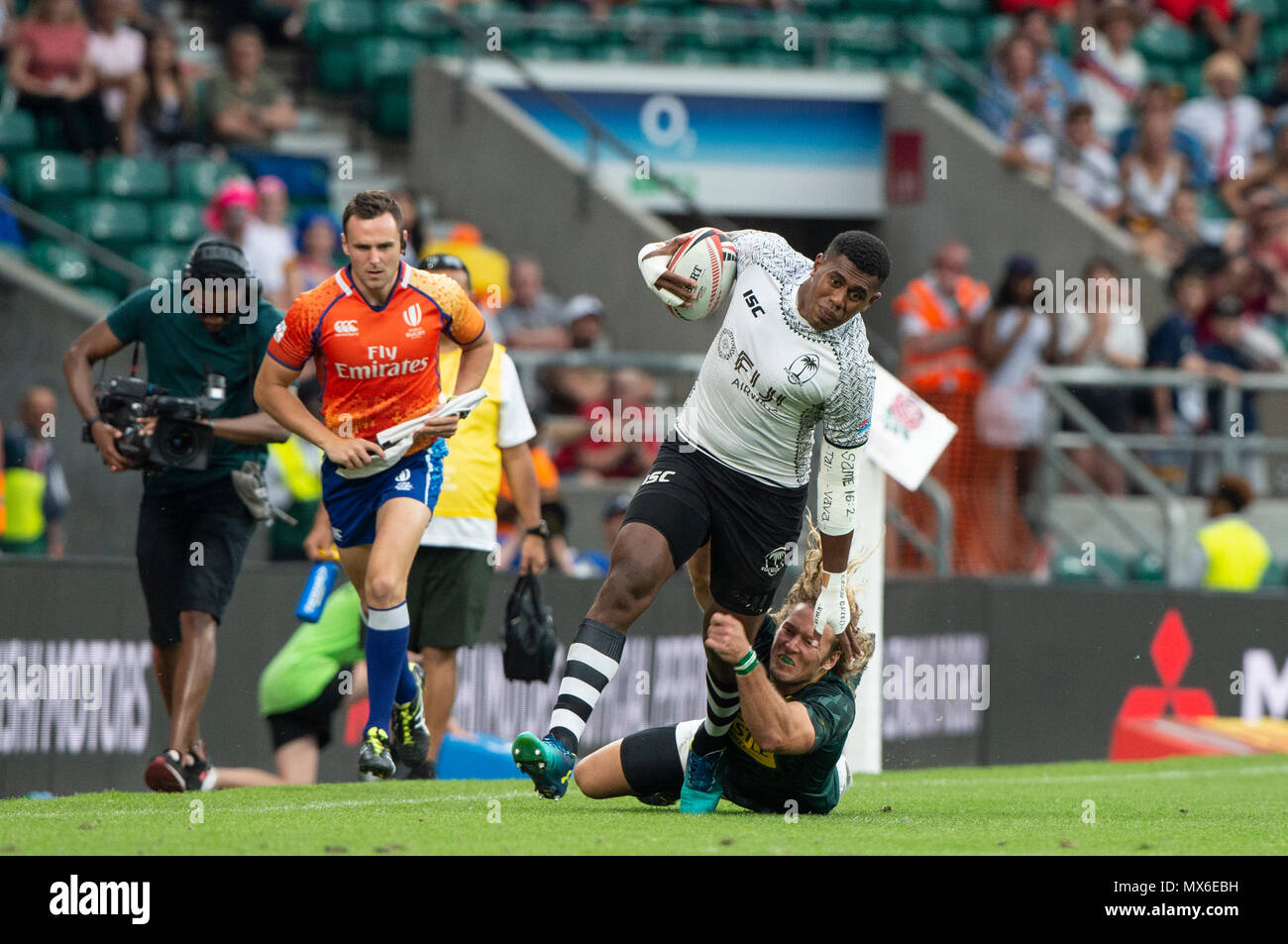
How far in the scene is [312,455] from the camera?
1266cm

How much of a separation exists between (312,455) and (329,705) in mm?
2775

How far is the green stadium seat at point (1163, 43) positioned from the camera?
21031 millimetres

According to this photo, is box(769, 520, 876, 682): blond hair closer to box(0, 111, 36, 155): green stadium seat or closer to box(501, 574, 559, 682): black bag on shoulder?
box(501, 574, 559, 682): black bag on shoulder

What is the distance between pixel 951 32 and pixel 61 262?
393 inches

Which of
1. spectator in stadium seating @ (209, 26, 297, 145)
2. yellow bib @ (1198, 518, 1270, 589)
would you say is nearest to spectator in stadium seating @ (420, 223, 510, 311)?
spectator in stadium seating @ (209, 26, 297, 145)

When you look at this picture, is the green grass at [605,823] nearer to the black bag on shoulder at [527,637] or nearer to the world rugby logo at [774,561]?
the black bag on shoulder at [527,637]

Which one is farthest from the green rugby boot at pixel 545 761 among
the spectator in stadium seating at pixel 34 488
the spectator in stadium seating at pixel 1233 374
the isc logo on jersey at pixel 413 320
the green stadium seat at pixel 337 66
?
the green stadium seat at pixel 337 66

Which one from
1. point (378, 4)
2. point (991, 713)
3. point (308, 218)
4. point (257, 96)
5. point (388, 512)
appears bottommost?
point (991, 713)

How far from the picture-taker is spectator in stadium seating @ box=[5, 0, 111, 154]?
14773mm

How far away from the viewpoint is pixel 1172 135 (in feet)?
63.2

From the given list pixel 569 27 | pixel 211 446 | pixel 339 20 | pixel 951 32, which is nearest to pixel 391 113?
pixel 339 20

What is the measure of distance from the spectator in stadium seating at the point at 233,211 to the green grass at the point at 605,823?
5.99m

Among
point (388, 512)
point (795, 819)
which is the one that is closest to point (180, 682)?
point (388, 512)

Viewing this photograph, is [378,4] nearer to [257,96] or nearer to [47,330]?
[257,96]
